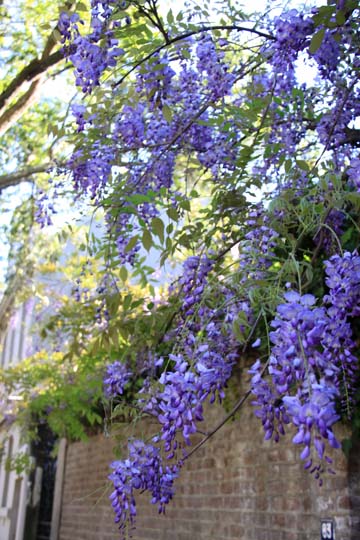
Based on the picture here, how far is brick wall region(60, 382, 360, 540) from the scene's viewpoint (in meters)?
4.14

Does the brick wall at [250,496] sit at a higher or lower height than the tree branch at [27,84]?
lower

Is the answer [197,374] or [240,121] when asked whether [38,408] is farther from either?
[197,374]

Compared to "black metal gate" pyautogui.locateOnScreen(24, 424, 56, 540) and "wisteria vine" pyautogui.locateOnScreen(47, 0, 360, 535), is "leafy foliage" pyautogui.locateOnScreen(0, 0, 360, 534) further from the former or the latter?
"black metal gate" pyautogui.locateOnScreen(24, 424, 56, 540)

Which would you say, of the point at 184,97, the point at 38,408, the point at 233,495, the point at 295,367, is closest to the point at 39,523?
the point at 38,408

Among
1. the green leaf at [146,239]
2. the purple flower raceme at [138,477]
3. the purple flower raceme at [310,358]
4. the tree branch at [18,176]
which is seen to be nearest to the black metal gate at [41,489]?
the tree branch at [18,176]

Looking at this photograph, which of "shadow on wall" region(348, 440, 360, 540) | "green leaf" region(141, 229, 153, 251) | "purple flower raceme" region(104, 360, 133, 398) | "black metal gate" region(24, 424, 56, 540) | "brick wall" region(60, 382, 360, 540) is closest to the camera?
"green leaf" region(141, 229, 153, 251)

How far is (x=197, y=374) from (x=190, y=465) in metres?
3.42

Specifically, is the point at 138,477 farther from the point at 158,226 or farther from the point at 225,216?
the point at 225,216

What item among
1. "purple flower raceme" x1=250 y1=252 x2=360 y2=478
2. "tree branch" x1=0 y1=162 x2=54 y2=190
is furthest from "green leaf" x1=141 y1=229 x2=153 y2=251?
"tree branch" x1=0 y1=162 x2=54 y2=190

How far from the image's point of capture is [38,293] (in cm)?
948

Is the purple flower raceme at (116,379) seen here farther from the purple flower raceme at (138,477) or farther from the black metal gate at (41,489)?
the black metal gate at (41,489)

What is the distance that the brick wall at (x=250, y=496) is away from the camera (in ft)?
13.6

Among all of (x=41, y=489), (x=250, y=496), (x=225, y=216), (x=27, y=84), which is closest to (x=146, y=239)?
(x=225, y=216)

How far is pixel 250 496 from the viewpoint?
196 inches
